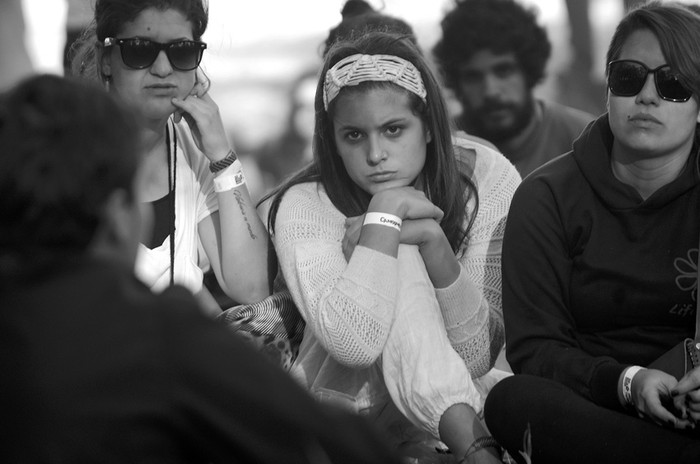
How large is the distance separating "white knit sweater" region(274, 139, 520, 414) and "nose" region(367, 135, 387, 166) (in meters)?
0.23

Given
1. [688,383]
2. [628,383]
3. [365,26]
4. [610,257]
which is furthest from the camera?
[365,26]

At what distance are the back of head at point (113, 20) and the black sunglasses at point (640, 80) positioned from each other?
1348 mm

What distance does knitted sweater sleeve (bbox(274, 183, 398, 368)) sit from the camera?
293cm

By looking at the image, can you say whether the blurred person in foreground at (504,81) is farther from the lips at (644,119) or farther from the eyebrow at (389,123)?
the lips at (644,119)

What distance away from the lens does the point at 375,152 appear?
317 cm

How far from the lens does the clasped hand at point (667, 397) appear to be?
2473mm

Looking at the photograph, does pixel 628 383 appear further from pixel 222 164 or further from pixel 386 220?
pixel 222 164

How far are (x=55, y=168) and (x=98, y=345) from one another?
0.83 feet

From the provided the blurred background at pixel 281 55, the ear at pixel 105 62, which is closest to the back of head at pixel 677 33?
the ear at pixel 105 62

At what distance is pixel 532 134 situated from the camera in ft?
14.9

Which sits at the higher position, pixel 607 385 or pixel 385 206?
pixel 385 206

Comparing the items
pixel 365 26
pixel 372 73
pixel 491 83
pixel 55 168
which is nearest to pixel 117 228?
pixel 55 168

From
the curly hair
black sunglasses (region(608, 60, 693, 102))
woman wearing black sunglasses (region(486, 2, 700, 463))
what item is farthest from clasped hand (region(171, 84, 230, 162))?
the curly hair

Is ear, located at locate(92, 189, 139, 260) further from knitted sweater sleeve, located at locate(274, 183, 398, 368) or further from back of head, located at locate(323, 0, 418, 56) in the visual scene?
back of head, located at locate(323, 0, 418, 56)
